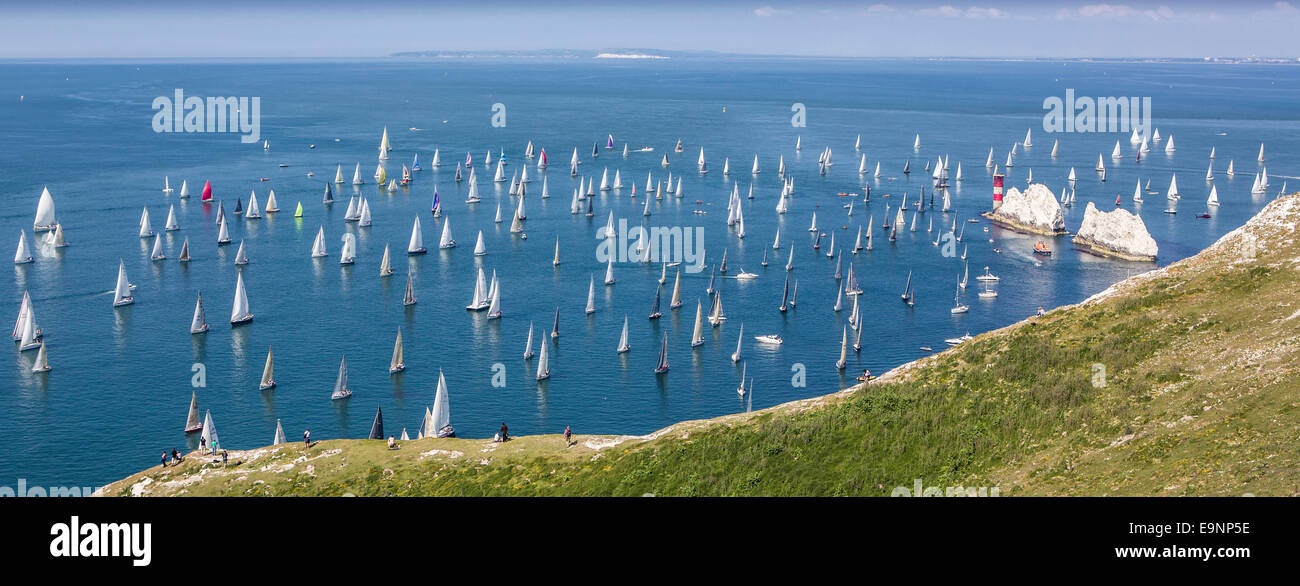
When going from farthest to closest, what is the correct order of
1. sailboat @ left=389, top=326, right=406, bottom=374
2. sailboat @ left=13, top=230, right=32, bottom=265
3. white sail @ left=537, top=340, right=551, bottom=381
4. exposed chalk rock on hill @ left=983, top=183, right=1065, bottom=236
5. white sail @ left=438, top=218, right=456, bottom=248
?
exposed chalk rock on hill @ left=983, top=183, right=1065, bottom=236 < white sail @ left=438, top=218, right=456, bottom=248 < sailboat @ left=13, top=230, right=32, bottom=265 < sailboat @ left=389, top=326, right=406, bottom=374 < white sail @ left=537, top=340, right=551, bottom=381

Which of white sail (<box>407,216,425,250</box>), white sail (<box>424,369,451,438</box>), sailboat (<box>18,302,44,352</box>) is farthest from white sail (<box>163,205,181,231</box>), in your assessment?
white sail (<box>424,369,451,438</box>)

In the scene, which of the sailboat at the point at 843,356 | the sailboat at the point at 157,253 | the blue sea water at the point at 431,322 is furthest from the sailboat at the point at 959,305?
A: the sailboat at the point at 157,253

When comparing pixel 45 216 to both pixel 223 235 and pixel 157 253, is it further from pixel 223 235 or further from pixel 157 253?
pixel 223 235

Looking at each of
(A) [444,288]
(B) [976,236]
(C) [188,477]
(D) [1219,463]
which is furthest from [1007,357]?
(B) [976,236]

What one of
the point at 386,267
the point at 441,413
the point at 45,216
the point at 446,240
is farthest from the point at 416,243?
the point at 441,413

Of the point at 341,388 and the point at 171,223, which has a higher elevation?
the point at 171,223

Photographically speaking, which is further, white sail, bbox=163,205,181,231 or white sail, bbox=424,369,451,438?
white sail, bbox=163,205,181,231

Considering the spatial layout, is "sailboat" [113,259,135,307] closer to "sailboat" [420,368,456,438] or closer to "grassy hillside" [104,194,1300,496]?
"sailboat" [420,368,456,438]
